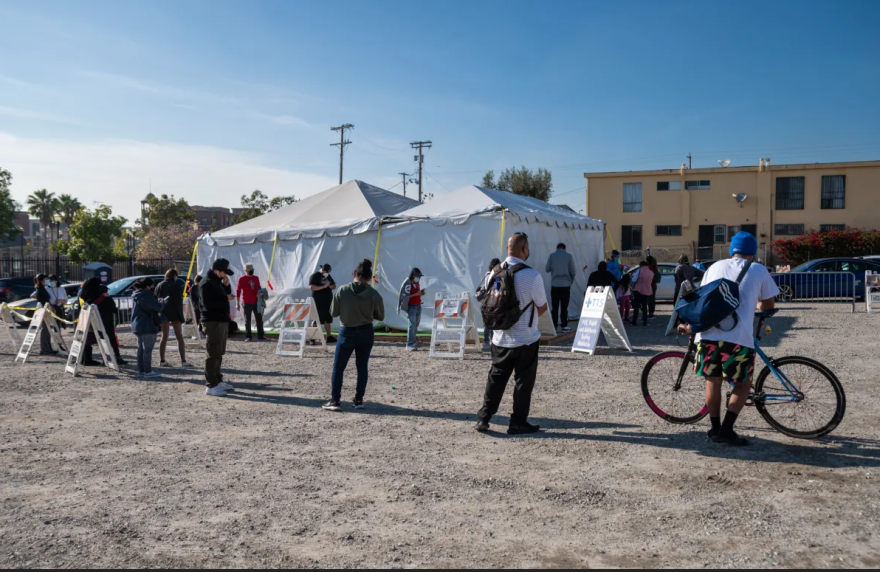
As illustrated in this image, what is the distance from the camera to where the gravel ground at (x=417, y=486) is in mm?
3699

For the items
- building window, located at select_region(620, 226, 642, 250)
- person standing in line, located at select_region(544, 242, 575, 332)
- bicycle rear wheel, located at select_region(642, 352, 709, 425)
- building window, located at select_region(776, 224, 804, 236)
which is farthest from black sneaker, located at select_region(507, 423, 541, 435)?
building window, located at select_region(776, 224, 804, 236)

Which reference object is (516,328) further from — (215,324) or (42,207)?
→ (42,207)

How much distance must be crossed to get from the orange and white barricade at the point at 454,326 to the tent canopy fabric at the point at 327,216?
3.26 meters

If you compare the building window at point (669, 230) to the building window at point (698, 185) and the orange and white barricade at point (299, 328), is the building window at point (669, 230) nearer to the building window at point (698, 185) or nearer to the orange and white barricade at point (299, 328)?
the building window at point (698, 185)

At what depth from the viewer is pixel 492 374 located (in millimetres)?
6219

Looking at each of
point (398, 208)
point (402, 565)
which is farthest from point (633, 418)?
point (398, 208)

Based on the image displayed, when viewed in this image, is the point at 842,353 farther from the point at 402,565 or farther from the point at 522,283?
the point at 402,565

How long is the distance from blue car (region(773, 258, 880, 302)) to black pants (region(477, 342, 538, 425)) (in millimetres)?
18378

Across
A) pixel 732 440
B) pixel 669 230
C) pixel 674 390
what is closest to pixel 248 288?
pixel 674 390

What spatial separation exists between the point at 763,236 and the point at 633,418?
35977 mm

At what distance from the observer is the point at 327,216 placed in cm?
1554

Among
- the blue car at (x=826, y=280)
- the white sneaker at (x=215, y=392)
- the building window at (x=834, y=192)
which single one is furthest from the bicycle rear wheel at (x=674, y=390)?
the building window at (x=834, y=192)

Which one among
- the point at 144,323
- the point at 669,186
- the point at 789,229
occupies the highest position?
the point at 669,186

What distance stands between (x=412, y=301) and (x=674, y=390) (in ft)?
21.8
